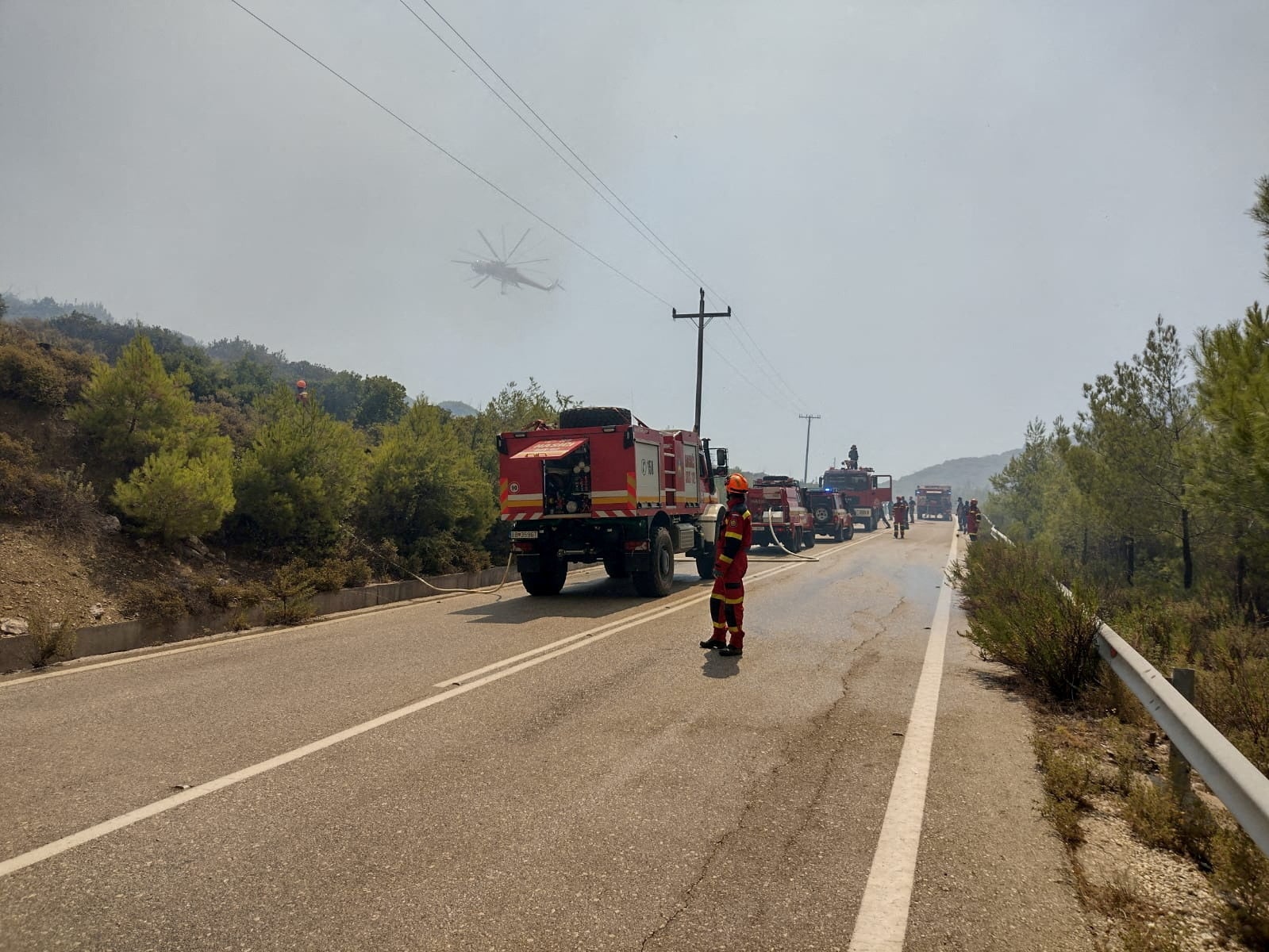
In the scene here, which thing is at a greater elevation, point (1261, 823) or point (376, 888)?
point (1261, 823)

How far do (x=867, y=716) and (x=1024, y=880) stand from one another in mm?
2575

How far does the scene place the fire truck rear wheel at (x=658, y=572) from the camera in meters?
13.0

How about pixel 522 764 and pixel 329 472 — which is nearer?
pixel 522 764

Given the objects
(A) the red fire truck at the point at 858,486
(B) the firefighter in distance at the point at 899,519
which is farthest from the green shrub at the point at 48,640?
(A) the red fire truck at the point at 858,486

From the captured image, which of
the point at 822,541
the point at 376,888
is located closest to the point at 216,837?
the point at 376,888

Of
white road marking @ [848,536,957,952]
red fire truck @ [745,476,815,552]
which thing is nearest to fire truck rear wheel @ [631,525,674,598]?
white road marking @ [848,536,957,952]

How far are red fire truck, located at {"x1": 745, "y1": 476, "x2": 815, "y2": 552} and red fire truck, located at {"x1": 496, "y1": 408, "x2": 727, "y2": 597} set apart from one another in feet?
36.8

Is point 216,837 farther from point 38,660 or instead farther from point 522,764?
point 38,660

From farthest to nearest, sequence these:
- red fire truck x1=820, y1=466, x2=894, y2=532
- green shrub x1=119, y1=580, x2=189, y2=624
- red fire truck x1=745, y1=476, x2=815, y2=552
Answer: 1. red fire truck x1=820, y1=466, x2=894, y2=532
2. red fire truck x1=745, y1=476, x2=815, y2=552
3. green shrub x1=119, y1=580, x2=189, y2=624

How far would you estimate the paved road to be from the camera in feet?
9.80

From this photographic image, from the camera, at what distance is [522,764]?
187 inches

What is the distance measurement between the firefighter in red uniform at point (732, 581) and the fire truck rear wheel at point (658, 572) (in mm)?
4471

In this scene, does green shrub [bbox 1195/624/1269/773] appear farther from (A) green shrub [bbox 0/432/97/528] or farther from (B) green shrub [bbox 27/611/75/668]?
(A) green shrub [bbox 0/432/97/528]

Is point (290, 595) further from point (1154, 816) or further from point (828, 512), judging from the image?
point (828, 512)
